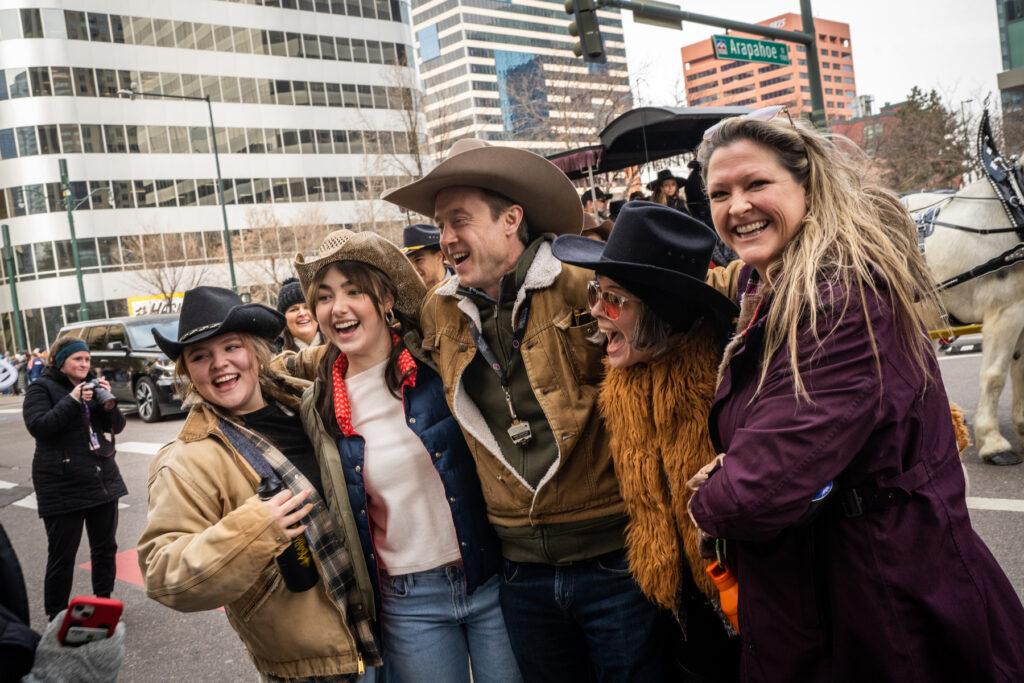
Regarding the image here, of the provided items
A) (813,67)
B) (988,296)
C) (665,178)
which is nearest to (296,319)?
(988,296)

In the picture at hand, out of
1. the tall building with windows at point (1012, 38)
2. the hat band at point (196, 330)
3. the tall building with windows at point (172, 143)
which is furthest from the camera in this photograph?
the tall building with windows at point (1012, 38)

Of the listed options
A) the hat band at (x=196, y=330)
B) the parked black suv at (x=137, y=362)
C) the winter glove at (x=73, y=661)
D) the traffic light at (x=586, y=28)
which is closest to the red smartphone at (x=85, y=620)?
the winter glove at (x=73, y=661)

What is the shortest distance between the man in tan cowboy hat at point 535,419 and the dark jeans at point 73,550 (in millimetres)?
3869

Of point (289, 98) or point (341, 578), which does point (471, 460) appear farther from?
point (289, 98)

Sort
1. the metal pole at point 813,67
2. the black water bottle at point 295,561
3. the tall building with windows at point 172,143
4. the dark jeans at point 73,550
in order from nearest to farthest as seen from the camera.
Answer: the black water bottle at point 295,561
the dark jeans at point 73,550
the metal pole at point 813,67
the tall building with windows at point 172,143

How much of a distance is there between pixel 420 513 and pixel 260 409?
621 mm

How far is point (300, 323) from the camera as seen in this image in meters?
5.45

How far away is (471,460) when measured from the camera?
2.43m

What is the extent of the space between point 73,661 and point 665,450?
4.73 ft

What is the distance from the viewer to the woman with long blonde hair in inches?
58.7

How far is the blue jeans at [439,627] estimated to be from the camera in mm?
2387

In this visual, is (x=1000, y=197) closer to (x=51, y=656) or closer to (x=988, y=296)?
(x=988, y=296)

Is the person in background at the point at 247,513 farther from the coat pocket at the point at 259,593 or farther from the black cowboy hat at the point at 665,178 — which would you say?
the black cowboy hat at the point at 665,178

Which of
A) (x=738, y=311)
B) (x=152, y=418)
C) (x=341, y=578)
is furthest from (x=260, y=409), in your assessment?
(x=152, y=418)
